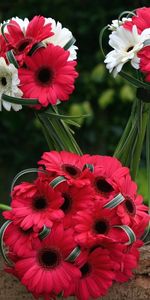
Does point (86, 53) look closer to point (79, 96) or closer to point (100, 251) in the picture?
point (79, 96)

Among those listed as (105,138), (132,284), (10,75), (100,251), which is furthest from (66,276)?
(105,138)

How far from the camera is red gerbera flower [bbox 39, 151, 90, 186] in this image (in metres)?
1.48

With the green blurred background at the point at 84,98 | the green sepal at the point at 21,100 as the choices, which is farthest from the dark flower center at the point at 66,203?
the green blurred background at the point at 84,98

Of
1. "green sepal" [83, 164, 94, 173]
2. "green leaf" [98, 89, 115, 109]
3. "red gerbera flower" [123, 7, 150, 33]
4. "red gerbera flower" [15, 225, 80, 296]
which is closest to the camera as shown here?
"red gerbera flower" [15, 225, 80, 296]

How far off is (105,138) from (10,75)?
249cm

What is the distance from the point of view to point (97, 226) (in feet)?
4.77

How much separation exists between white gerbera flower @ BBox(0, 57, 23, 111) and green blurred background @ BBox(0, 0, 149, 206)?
2205 mm

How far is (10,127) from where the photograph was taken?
4148mm

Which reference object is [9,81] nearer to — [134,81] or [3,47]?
[3,47]

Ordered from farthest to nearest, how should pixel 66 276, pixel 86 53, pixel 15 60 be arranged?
pixel 86 53 → pixel 15 60 → pixel 66 276

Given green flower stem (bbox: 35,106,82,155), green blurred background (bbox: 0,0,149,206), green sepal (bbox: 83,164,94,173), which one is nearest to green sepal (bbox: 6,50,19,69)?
green flower stem (bbox: 35,106,82,155)

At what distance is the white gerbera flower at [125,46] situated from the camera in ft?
5.18

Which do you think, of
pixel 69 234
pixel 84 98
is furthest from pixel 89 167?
pixel 84 98

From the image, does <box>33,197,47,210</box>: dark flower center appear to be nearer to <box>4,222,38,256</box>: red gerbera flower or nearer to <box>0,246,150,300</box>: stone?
<box>4,222,38,256</box>: red gerbera flower
